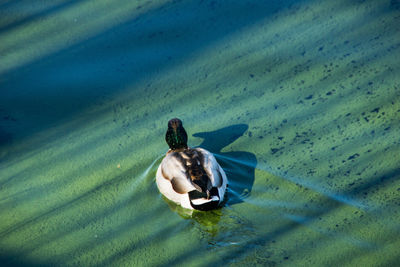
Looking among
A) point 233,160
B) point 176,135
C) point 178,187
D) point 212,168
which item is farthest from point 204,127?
point 178,187

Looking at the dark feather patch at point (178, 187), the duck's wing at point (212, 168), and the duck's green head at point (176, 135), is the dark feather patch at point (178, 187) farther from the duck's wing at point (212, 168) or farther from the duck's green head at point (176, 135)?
the duck's green head at point (176, 135)

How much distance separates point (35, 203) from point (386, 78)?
4.10 meters

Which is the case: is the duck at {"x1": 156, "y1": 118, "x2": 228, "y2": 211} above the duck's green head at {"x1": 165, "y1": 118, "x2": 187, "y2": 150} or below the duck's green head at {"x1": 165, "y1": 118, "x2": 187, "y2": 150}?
below

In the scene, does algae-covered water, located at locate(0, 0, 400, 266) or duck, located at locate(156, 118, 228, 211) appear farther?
duck, located at locate(156, 118, 228, 211)

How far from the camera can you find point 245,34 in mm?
6648

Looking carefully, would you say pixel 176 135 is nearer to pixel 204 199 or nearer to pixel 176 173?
pixel 176 173

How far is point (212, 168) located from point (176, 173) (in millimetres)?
360

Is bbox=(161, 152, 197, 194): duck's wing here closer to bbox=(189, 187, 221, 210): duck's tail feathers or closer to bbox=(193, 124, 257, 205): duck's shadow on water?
bbox=(189, 187, 221, 210): duck's tail feathers

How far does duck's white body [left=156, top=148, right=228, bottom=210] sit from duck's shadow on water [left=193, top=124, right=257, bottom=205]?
0.39 ft

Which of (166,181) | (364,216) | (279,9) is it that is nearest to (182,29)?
(279,9)

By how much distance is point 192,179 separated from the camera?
4.96 meters

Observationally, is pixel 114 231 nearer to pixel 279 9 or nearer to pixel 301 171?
pixel 301 171

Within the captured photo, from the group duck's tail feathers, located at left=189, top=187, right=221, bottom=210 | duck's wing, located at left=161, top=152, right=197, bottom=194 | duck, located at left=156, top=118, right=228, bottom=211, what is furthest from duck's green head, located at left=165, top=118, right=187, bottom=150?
duck's tail feathers, located at left=189, top=187, right=221, bottom=210

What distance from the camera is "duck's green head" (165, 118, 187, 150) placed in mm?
5426
